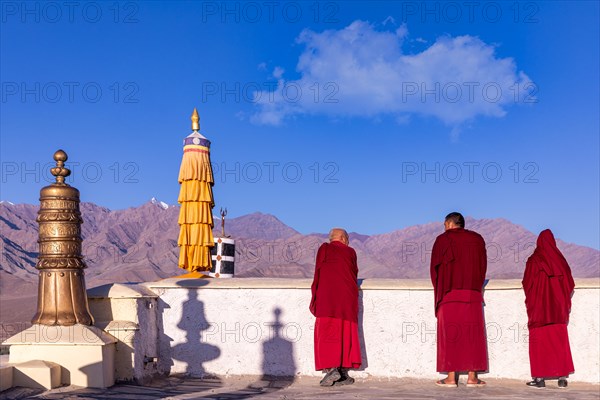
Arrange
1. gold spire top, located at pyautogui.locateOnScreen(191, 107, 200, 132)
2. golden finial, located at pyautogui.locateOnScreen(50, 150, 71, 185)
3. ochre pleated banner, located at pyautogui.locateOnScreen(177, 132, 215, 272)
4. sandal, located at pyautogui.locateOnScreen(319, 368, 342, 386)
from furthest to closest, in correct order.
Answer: gold spire top, located at pyautogui.locateOnScreen(191, 107, 200, 132) → ochre pleated banner, located at pyautogui.locateOnScreen(177, 132, 215, 272) → sandal, located at pyautogui.locateOnScreen(319, 368, 342, 386) → golden finial, located at pyautogui.locateOnScreen(50, 150, 71, 185)

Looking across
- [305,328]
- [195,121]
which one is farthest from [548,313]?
[195,121]

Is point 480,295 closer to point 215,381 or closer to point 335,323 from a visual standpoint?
point 335,323

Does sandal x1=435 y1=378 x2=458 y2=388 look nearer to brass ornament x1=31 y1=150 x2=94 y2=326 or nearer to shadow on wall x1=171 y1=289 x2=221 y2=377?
shadow on wall x1=171 y1=289 x2=221 y2=377

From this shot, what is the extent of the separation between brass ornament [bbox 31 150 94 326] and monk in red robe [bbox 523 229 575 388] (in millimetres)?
4863

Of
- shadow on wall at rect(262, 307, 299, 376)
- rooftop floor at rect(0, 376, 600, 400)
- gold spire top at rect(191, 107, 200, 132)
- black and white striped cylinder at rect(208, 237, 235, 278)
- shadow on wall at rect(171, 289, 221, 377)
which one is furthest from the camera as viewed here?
black and white striped cylinder at rect(208, 237, 235, 278)

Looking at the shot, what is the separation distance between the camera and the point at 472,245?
8.45m

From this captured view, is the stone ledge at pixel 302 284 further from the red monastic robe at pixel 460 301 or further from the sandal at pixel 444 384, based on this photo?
the sandal at pixel 444 384

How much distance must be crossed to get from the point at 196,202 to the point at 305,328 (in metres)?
3.69

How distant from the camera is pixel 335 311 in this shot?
27.9 ft

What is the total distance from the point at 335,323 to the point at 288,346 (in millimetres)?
856

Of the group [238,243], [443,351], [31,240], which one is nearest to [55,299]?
[443,351]

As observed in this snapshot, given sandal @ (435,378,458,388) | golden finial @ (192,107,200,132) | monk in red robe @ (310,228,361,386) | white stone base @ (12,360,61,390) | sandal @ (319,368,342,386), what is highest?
golden finial @ (192,107,200,132)

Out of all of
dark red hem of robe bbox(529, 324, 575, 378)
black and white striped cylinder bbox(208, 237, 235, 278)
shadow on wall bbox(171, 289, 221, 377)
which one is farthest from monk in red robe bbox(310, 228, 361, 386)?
black and white striped cylinder bbox(208, 237, 235, 278)

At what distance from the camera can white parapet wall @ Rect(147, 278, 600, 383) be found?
8.77m
